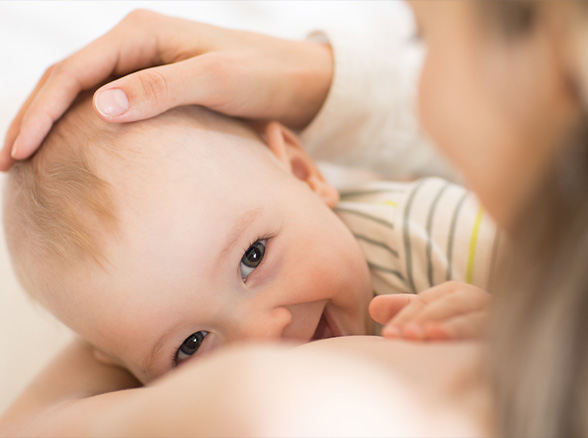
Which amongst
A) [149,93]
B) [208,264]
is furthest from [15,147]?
[208,264]

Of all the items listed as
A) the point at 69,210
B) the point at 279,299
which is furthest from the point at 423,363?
the point at 69,210

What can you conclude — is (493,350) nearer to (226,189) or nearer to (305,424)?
(305,424)

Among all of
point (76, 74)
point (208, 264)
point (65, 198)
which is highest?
point (76, 74)

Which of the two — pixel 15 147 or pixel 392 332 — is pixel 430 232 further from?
pixel 15 147

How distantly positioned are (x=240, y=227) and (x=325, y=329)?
0.78 ft

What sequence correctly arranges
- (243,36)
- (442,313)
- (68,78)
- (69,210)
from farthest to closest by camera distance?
1. (243,36)
2. (68,78)
3. (69,210)
4. (442,313)

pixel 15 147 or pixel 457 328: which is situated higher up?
pixel 15 147

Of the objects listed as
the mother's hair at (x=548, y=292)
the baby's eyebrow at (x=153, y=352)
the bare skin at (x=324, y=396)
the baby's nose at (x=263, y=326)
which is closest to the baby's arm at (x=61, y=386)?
the baby's eyebrow at (x=153, y=352)

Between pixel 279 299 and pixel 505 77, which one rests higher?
pixel 505 77

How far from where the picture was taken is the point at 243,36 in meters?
1.15

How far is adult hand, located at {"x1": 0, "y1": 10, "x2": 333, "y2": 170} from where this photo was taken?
0.89 m

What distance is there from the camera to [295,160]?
110 cm

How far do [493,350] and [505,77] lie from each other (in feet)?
0.67

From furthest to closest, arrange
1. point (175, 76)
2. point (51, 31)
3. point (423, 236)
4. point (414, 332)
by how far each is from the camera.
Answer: point (51, 31) → point (423, 236) → point (175, 76) → point (414, 332)
